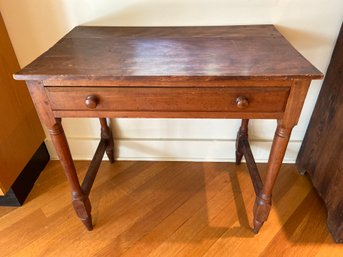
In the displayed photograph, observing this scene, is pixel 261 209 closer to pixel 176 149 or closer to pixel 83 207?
pixel 176 149

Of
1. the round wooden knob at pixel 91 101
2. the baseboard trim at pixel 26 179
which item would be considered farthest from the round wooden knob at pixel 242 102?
the baseboard trim at pixel 26 179

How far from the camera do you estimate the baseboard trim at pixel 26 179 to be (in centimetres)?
124

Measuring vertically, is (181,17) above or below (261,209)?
above

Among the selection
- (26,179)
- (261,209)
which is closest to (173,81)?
(261,209)

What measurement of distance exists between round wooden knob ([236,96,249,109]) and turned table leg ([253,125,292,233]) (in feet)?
0.50

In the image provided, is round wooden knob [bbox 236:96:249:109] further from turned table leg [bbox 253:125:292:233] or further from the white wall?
the white wall

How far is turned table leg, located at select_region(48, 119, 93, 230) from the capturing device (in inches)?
34.7

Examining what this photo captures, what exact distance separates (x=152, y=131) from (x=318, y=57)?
0.83 metres

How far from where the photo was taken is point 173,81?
729 millimetres

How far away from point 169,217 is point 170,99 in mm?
626

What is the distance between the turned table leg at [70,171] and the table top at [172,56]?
0.20 meters

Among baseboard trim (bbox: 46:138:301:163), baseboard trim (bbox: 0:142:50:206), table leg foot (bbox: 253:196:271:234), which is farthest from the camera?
baseboard trim (bbox: 46:138:301:163)

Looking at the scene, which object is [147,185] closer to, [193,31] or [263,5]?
[193,31]

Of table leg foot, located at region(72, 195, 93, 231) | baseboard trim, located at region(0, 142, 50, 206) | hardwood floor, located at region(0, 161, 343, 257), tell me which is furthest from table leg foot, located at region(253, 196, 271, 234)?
baseboard trim, located at region(0, 142, 50, 206)
